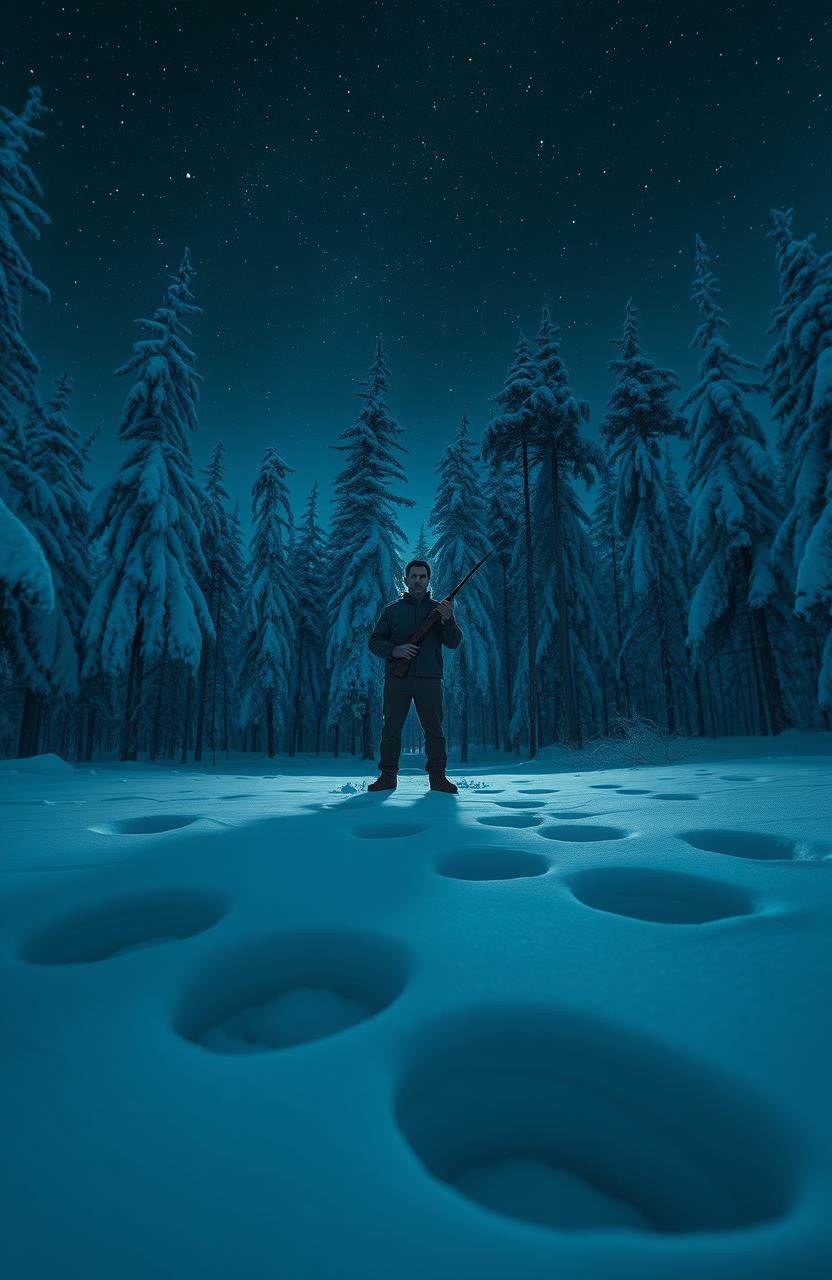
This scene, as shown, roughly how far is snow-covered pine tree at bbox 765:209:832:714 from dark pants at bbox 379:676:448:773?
28.7ft

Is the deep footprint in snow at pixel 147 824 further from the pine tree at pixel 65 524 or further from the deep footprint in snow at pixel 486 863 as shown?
the pine tree at pixel 65 524

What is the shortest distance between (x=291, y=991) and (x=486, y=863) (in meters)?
0.94

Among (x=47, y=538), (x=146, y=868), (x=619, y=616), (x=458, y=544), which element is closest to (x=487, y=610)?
(x=458, y=544)

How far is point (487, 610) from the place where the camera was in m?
22.9

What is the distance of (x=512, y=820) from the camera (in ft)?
8.47

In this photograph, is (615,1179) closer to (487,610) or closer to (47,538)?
(47,538)

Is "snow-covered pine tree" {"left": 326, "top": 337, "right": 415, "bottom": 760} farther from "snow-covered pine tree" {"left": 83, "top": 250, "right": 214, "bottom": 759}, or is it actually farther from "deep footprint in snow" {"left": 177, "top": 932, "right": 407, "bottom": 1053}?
"deep footprint in snow" {"left": 177, "top": 932, "right": 407, "bottom": 1053}

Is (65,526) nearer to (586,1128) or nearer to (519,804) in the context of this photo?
(519,804)

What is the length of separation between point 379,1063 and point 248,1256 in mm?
268

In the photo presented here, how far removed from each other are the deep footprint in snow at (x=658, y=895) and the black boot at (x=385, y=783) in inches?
126

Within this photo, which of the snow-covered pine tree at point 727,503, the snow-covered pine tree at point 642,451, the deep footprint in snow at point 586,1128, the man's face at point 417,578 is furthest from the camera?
the snow-covered pine tree at point 642,451

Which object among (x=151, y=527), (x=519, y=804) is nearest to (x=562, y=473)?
(x=151, y=527)

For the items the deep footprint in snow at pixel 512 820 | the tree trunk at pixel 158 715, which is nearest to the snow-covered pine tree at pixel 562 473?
the deep footprint in snow at pixel 512 820

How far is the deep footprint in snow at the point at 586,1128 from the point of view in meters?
0.58
